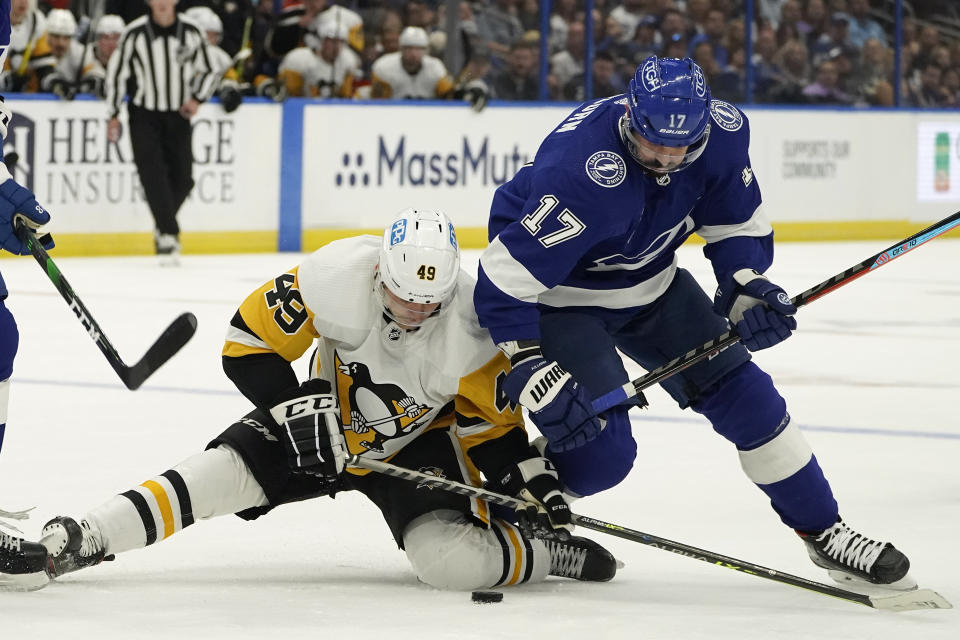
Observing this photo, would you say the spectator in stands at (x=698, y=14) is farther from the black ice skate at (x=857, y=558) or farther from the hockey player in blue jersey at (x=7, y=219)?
the hockey player in blue jersey at (x=7, y=219)

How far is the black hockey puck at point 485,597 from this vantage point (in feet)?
8.92

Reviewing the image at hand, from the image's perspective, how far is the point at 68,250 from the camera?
8.80 meters

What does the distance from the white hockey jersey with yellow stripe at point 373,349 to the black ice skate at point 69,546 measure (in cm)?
43

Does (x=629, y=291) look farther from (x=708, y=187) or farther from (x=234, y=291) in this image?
(x=234, y=291)

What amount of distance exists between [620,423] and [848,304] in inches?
185

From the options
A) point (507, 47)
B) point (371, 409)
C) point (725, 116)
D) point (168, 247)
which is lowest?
point (168, 247)

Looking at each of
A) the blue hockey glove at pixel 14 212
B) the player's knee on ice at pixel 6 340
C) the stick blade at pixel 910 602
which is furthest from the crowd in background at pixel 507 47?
the stick blade at pixel 910 602

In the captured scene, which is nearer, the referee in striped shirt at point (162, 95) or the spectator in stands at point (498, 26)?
the referee in striped shirt at point (162, 95)

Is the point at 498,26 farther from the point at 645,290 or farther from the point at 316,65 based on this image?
the point at 645,290

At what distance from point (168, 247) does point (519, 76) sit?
2954 millimetres

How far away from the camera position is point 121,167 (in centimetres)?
887

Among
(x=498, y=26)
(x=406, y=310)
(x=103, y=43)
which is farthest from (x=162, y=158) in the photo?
(x=406, y=310)

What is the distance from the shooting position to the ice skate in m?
8.56

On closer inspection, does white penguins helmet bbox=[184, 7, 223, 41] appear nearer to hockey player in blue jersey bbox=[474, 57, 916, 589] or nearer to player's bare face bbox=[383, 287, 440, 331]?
hockey player in blue jersey bbox=[474, 57, 916, 589]
